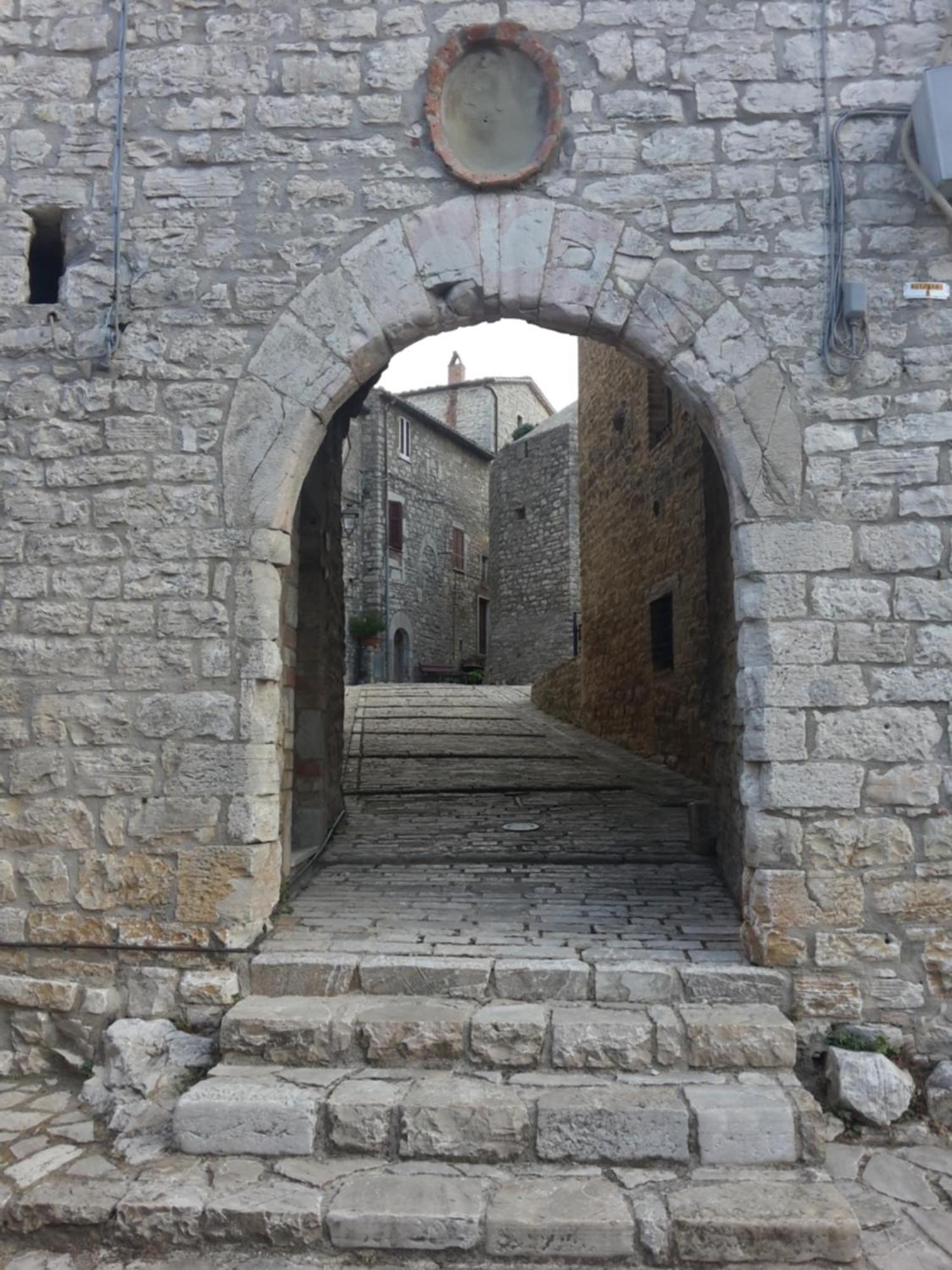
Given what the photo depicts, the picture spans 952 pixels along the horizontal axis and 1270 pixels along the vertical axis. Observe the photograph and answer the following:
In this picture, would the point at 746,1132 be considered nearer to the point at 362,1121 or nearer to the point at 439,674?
the point at 362,1121

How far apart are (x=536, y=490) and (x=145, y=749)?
65.3 feet

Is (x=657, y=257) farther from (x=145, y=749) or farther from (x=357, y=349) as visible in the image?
(x=145, y=749)

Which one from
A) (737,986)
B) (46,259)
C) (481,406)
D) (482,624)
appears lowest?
(737,986)

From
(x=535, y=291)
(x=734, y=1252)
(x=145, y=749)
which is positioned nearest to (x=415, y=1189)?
(x=734, y=1252)

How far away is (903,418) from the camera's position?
3.96 m

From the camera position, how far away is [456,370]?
3184cm

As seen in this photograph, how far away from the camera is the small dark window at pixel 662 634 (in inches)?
373

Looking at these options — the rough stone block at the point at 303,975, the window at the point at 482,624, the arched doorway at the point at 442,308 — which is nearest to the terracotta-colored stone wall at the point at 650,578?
the arched doorway at the point at 442,308

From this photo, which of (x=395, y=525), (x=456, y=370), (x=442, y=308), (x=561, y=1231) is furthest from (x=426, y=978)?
(x=456, y=370)

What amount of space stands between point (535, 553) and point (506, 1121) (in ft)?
67.0

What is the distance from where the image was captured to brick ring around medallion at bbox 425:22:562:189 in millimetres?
4180

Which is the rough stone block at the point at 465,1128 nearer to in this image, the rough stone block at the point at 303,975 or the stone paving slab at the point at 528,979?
the stone paving slab at the point at 528,979

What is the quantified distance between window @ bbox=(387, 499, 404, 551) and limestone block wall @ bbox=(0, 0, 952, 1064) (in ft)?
67.5

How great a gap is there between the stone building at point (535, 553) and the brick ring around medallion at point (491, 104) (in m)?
17.9
